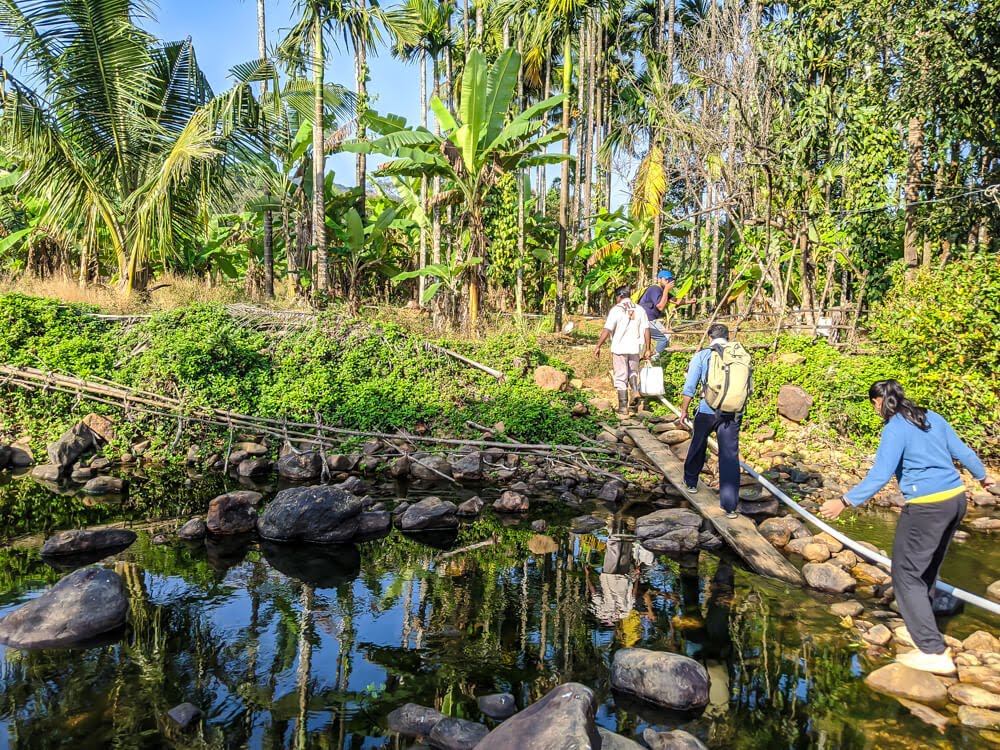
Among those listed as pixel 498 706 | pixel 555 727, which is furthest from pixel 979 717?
pixel 498 706

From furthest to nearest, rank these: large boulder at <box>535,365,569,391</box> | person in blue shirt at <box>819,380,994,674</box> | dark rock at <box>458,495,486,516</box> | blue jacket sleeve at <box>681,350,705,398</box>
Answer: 1. large boulder at <box>535,365,569,391</box>
2. dark rock at <box>458,495,486,516</box>
3. blue jacket sleeve at <box>681,350,705,398</box>
4. person in blue shirt at <box>819,380,994,674</box>

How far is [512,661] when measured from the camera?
4.67m

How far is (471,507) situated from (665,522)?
2.21m

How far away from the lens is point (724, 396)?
645cm

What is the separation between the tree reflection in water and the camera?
3.93 metres

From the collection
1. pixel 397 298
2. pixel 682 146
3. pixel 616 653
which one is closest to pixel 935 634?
pixel 616 653

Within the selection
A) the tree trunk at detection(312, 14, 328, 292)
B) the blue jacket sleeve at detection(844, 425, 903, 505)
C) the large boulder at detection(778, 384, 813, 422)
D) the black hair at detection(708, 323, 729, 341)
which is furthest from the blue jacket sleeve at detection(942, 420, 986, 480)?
the tree trunk at detection(312, 14, 328, 292)

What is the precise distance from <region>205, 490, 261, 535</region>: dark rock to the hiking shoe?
6.03m

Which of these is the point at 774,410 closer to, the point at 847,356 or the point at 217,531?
the point at 847,356

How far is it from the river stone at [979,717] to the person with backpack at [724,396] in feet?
9.41

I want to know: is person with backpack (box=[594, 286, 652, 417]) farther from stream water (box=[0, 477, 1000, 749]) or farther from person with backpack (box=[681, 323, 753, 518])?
stream water (box=[0, 477, 1000, 749])

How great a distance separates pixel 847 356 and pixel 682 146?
5.16m

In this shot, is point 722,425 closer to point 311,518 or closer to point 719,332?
point 719,332

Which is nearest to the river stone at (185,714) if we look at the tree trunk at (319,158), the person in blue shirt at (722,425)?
the person in blue shirt at (722,425)
